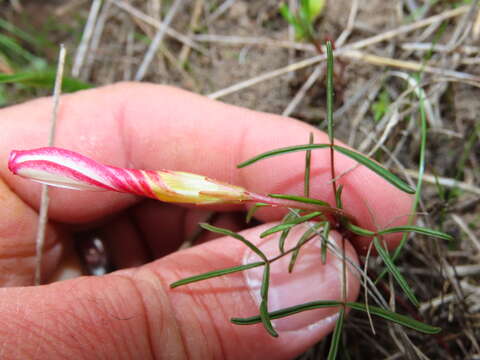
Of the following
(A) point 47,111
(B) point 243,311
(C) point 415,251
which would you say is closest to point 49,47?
(A) point 47,111

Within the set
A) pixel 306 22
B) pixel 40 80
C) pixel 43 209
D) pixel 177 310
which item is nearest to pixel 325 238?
pixel 177 310

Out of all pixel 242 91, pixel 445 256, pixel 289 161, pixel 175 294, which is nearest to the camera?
pixel 175 294

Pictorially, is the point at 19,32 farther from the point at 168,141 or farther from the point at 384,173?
the point at 384,173

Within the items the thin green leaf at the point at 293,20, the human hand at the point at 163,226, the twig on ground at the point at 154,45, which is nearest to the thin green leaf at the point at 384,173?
the human hand at the point at 163,226

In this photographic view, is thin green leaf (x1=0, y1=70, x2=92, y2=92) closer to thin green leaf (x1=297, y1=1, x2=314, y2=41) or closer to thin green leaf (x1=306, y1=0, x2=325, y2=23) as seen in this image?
thin green leaf (x1=297, y1=1, x2=314, y2=41)

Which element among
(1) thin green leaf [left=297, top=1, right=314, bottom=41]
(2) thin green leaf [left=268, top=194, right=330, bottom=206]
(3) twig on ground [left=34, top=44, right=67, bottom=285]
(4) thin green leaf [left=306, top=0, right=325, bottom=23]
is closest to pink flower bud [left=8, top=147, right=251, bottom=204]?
(2) thin green leaf [left=268, top=194, right=330, bottom=206]

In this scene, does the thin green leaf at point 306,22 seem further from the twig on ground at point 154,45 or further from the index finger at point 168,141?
the twig on ground at point 154,45

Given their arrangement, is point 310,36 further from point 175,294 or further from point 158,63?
point 175,294
